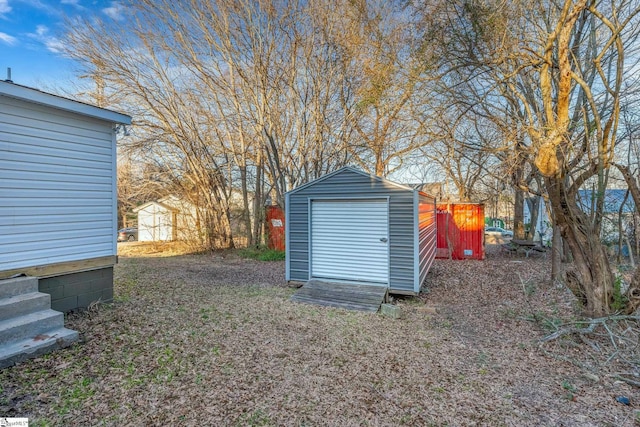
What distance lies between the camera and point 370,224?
19.8 ft

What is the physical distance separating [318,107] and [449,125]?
557 cm

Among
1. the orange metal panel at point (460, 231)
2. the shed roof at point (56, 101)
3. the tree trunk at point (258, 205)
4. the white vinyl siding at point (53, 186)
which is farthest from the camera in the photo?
the tree trunk at point (258, 205)

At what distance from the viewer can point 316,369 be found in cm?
314

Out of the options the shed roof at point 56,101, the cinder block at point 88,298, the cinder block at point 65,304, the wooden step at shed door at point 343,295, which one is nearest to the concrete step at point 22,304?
the cinder block at point 65,304

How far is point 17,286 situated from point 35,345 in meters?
1.01

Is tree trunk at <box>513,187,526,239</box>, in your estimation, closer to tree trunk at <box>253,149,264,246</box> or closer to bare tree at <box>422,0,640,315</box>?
bare tree at <box>422,0,640,315</box>

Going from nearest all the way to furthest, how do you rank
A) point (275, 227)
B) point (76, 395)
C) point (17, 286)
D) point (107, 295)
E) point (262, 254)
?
point (76, 395)
point (17, 286)
point (107, 295)
point (262, 254)
point (275, 227)

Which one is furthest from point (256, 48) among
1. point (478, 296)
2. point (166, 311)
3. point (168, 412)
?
point (168, 412)

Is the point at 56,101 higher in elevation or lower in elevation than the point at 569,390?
higher

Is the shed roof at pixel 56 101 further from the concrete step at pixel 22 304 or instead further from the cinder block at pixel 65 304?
the cinder block at pixel 65 304

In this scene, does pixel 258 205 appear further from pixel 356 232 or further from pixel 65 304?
pixel 65 304

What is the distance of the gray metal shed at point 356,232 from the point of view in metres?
5.77

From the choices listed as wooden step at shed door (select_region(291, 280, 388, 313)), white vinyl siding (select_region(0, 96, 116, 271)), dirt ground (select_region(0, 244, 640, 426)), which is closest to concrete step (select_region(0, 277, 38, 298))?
white vinyl siding (select_region(0, 96, 116, 271))

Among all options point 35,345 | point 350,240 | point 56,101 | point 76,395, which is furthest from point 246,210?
point 76,395
